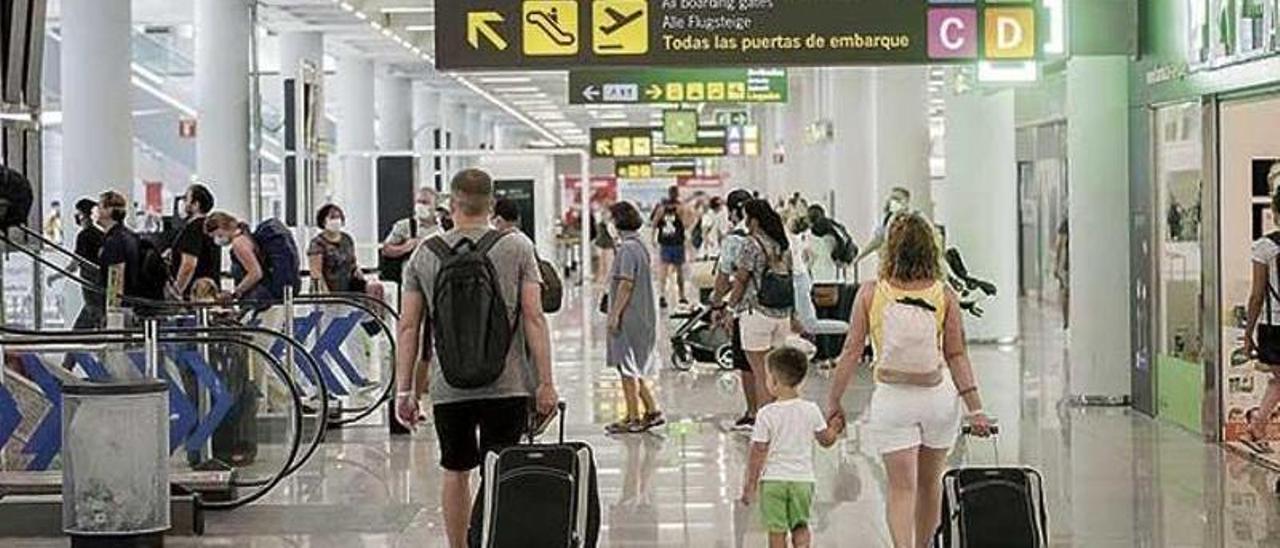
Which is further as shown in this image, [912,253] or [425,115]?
[425,115]

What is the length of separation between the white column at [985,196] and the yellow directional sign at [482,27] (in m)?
9.72

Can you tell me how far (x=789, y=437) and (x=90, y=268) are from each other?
6.73 m

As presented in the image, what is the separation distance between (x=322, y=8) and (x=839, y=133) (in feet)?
Result: 23.6

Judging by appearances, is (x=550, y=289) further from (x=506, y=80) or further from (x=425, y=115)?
(x=425, y=115)

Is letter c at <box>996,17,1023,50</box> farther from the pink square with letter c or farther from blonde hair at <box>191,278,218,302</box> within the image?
blonde hair at <box>191,278,218,302</box>

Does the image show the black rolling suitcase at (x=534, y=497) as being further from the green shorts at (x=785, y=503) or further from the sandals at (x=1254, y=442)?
the sandals at (x=1254, y=442)

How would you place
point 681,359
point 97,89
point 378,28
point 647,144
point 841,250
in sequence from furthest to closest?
point 647,144 → point 378,28 → point 841,250 → point 681,359 → point 97,89

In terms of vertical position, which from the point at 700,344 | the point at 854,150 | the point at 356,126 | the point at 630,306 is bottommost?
the point at 700,344

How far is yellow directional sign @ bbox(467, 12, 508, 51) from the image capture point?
41.5ft

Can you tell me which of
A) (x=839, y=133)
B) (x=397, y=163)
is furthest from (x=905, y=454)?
(x=397, y=163)

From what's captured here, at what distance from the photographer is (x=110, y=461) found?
855 centimetres

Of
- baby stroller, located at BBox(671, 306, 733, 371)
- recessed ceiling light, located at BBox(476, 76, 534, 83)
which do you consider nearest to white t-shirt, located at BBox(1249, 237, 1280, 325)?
baby stroller, located at BBox(671, 306, 733, 371)

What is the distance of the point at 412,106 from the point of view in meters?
43.9

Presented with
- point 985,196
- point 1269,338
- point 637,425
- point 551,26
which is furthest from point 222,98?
point 1269,338
